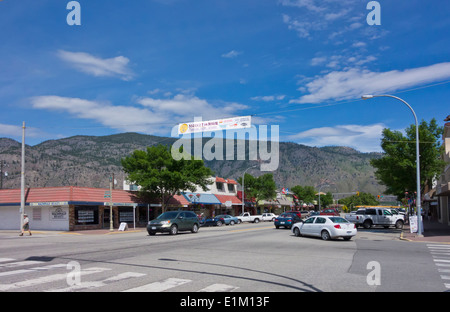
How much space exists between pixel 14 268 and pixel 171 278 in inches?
203

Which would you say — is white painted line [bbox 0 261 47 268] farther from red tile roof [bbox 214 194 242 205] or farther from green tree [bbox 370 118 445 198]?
red tile roof [bbox 214 194 242 205]

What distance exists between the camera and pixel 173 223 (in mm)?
27266

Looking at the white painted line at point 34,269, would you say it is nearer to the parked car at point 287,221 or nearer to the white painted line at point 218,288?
the white painted line at point 218,288

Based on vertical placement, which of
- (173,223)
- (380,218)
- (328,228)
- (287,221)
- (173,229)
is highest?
(328,228)

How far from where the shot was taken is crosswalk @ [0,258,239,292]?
330 inches

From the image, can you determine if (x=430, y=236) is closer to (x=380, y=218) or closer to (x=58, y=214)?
(x=380, y=218)

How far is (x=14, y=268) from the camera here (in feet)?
37.5

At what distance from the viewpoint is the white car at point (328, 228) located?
74.8 ft

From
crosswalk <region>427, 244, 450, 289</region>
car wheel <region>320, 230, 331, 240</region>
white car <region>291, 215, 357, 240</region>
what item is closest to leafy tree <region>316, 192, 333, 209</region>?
white car <region>291, 215, 357, 240</region>

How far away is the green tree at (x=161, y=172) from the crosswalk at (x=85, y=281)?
3171 centimetres

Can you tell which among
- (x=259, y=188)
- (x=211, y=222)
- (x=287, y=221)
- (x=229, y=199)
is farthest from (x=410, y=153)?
(x=259, y=188)

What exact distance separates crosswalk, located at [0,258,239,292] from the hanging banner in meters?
13.3

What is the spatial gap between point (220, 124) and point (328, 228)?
891cm
